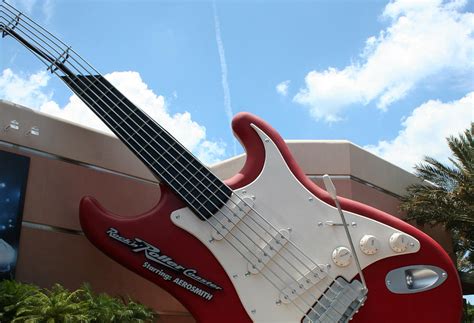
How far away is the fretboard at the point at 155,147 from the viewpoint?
8758 millimetres

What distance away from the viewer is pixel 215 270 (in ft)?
27.8

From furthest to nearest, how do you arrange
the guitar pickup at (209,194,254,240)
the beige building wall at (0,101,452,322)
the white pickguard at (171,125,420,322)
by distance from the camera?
the beige building wall at (0,101,452,322) → the guitar pickup at (209,194,254,240) → the white pickguard at (171,125,420,322)

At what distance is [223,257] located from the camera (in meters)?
8.52

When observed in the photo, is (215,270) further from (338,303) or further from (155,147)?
(155,147)

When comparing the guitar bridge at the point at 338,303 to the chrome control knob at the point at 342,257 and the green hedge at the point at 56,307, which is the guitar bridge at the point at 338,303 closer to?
the chrome control knob at the point at 342,257

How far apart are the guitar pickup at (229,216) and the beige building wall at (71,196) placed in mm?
2529

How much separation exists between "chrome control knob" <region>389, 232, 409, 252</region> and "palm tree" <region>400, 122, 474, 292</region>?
15.7 feet

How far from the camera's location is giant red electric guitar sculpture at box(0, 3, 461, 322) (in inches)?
326

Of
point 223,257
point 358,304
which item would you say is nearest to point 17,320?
point 223,257

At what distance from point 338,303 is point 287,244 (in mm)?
1094

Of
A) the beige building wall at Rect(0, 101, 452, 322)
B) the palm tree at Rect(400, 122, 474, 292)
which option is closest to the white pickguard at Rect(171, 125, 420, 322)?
the beige building wall at Rect(0, 101, 452, 322)

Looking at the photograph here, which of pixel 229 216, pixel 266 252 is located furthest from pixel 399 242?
pixel 229 216

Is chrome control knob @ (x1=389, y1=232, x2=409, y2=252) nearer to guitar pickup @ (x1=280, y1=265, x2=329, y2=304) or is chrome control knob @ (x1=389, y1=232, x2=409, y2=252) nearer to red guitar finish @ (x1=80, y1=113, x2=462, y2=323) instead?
red guitar finish @ (x1=80, y1=113, x2=462, y2=323)

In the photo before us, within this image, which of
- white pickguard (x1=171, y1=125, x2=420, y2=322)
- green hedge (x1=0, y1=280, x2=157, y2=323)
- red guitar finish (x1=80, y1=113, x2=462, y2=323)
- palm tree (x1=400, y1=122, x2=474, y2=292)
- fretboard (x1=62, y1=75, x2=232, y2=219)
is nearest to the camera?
green hedge (x1=0, y1=280, x2=157, y2=323)
